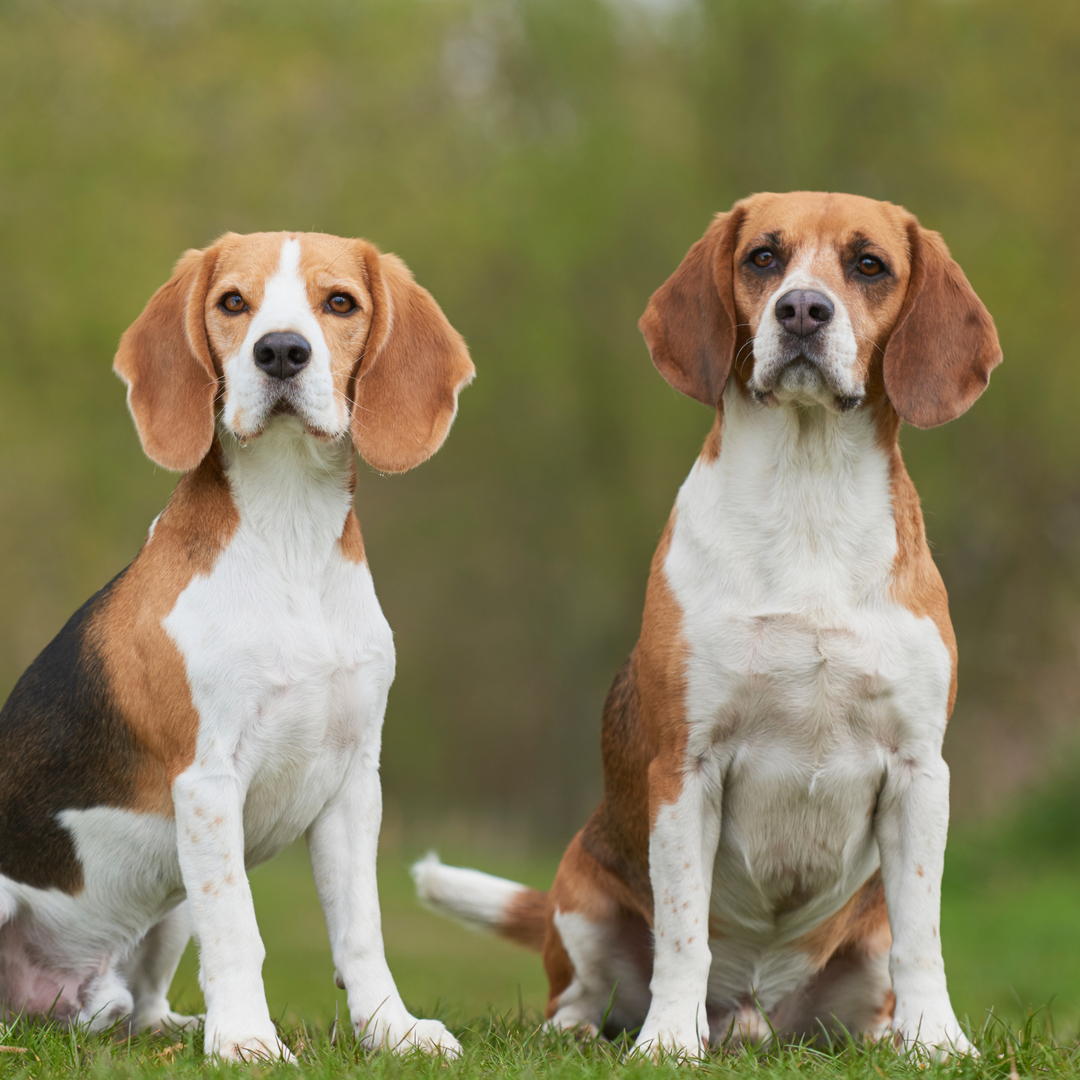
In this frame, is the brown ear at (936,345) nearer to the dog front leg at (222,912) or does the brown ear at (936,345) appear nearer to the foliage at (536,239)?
the dog front leg at (222,912)

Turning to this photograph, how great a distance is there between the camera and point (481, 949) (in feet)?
35.7

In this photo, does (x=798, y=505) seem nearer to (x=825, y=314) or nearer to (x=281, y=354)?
(x=825, y=314)

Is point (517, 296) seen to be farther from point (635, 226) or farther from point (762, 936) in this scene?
point (762, 936)

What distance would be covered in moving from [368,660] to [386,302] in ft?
3.65

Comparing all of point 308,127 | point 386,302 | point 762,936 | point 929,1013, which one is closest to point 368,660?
point 386,302

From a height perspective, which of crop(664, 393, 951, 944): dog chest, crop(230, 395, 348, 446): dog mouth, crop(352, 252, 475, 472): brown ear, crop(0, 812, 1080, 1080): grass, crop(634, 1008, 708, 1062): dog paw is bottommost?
crop(0, 812, 1080, 1080): grass

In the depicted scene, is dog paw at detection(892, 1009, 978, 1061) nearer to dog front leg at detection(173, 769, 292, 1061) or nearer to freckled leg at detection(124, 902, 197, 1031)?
dog front leg at detection(173, 769, 292, 1061)

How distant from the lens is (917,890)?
13.4 ft

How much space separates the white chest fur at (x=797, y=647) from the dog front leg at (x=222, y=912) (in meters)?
1.35

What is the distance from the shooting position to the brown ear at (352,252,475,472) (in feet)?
13.9

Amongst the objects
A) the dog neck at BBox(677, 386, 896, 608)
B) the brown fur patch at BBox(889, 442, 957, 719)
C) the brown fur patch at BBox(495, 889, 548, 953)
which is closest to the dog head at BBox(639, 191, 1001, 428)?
the dog neck at BBox(677, 386, 896, 608)

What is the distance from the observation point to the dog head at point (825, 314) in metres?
4.08

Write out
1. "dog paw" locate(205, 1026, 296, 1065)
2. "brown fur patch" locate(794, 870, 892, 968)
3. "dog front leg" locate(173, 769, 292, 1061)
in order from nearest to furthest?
"dog paw" locate(205, 1026, 296, 1065)
"dog front leg" locate(173, 769, 292, 1061)
"brown fur patch" locate(794, 870, 892, 968)

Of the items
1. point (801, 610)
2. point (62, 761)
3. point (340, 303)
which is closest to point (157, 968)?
point (62, 761)
